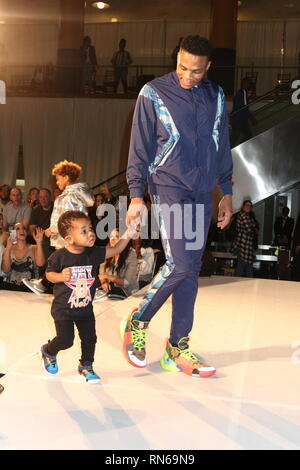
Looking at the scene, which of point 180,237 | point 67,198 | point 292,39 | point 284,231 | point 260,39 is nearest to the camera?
point 180,237

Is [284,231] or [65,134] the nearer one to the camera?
[284,231]

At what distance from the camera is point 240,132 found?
28.5 feet

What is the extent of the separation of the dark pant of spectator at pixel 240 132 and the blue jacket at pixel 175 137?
595 centimetres

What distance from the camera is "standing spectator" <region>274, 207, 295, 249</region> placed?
389 inches

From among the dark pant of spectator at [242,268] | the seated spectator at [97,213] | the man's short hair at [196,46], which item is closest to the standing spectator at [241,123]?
the dark pant of spectator at [242,268]

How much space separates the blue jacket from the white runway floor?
2.72ft

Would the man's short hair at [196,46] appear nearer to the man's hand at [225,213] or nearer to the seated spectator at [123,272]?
the man's hand at [225,213]

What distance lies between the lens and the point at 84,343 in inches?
101

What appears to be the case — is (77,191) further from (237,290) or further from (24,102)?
(24,102)

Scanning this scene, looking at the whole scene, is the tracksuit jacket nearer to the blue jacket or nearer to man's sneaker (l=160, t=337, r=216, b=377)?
the blue jacket

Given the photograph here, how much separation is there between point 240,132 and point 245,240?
5.19 ft

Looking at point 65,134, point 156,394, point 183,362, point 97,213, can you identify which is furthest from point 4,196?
point 156,394

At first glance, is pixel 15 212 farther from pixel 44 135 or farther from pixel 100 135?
pixel 44 135
